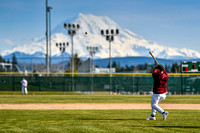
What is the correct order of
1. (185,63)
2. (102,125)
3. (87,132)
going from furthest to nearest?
(185,63) → (102,125) → (87,132)

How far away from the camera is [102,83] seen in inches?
1518

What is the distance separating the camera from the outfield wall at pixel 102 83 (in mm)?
37750

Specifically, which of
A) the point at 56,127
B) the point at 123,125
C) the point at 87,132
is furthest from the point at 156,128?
the point at 56,127

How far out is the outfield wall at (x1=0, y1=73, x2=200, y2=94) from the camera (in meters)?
37.8

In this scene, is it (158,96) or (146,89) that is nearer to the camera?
(158,96)

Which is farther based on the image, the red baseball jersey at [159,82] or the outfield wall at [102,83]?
the outfield wall at [102,83]

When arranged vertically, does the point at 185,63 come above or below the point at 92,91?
above

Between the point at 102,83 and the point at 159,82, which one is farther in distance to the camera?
the point at 102,83

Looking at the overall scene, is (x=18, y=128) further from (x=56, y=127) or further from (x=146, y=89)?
(x=146, y=89)

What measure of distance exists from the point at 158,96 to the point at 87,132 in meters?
3.41

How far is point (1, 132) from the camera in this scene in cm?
Result: 934


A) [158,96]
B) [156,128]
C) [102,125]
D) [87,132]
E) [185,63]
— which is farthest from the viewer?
[185,63]

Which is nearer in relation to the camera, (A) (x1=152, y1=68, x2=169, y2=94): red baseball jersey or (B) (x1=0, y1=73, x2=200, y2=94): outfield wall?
(A) (x1=152, y1=68, x2=169, y2=94): red baseball jersey

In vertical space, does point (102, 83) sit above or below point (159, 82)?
below
